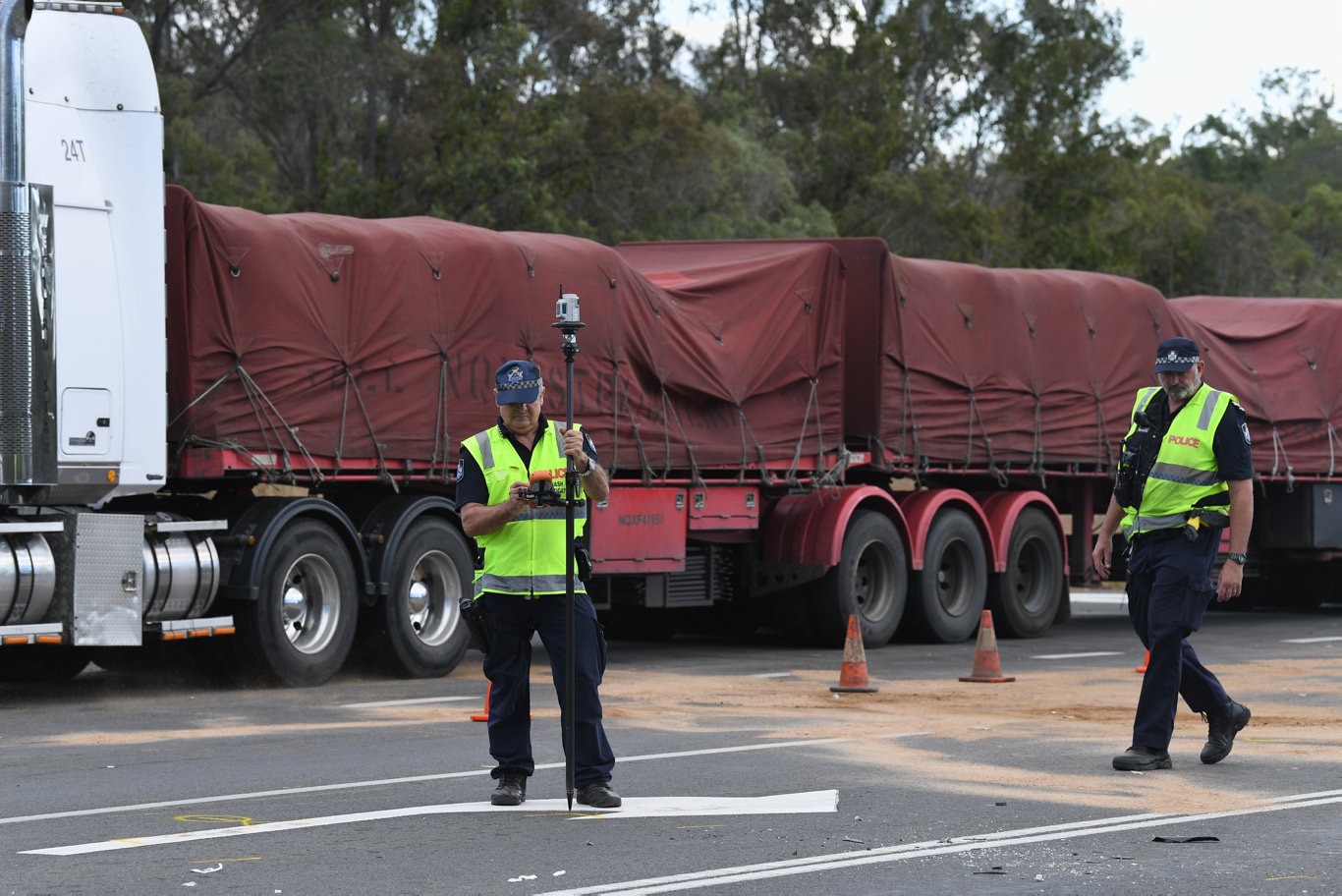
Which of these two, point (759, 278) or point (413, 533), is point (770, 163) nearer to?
point (759, 278)

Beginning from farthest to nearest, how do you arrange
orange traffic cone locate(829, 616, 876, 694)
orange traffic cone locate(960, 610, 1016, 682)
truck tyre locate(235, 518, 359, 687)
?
orange traffic cone locate(960, 610, 1016, 682) → orange traffic cone locate(829, 616, 876, 694) → truck tyre locate(235, 518, 359, 687)

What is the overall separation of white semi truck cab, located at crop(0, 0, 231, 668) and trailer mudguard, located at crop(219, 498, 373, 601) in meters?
0.27

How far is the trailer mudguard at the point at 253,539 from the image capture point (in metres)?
13.7

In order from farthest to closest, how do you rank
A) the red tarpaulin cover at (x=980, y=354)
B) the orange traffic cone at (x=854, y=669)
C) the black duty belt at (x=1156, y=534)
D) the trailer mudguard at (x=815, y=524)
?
1. the red tarpaulin cover at (x=980, y=354)
2. the trailer mudguard at (x=815, y=524)
3. the orange traffic cone at (x=854, y=669)
4. the black duty belt at (x=1156, y=534)

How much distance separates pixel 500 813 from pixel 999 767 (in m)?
2.69

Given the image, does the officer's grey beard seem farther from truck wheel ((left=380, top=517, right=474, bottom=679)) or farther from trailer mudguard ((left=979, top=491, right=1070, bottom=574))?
trailer mudguard ((left=979, top=491, right=1070, bottom=574))

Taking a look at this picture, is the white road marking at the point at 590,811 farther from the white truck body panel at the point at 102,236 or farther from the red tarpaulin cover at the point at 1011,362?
the red tarpaulin cover at the point at 1011,362

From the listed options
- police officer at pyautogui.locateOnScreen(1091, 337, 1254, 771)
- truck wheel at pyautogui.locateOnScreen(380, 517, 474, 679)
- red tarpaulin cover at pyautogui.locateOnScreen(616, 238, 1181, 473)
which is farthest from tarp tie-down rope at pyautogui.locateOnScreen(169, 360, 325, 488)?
police officer at pyautogui.locateOnScreen(1091, 337, 1254, 771)

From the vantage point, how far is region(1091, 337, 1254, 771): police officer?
31.8 feet

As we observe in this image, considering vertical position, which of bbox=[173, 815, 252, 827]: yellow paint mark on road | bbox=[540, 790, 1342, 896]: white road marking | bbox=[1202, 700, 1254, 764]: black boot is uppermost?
bbox=[1202, 700, 1254, 764]: black boot

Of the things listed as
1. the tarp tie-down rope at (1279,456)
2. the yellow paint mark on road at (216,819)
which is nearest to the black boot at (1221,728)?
the yellow paint mark on road at (216,819)

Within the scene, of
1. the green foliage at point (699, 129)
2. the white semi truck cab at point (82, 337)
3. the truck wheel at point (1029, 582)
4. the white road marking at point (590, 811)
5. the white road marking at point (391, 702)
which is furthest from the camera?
the green foliage at point (699, 129)

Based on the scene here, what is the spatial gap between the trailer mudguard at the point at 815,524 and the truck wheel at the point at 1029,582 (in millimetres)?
1914

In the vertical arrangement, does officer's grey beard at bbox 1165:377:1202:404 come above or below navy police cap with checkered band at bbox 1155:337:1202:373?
below
